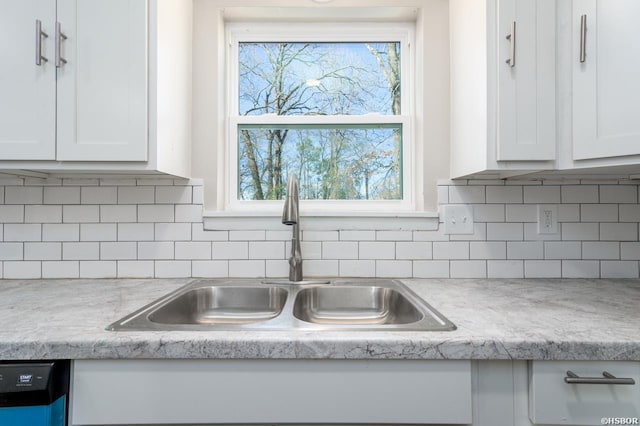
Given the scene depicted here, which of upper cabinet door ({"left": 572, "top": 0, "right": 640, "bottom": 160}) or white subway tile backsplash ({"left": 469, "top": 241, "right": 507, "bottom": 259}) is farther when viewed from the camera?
white subway tile backsplash ({"left": 469, "top": 241, "right": 507, "bottom": 259})

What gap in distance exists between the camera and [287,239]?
1.42 metres

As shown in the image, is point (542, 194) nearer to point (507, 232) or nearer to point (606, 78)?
point (507, 232)

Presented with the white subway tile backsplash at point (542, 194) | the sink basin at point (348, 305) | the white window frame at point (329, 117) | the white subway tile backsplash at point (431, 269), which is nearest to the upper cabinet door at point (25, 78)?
the white window frame at point (329, 117)

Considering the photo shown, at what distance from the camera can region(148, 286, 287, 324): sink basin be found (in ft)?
4.13

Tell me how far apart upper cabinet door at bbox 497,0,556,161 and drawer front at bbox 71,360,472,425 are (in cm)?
74

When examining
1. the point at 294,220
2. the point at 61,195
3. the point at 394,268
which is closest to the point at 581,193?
the point at 394,268

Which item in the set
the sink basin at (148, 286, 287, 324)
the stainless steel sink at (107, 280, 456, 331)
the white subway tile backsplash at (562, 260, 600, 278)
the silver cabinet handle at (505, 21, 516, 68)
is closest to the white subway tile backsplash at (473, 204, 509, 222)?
the white subway tile backsplash at (562, 260, 600, 278)

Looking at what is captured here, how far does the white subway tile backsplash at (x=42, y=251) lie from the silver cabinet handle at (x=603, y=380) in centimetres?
172

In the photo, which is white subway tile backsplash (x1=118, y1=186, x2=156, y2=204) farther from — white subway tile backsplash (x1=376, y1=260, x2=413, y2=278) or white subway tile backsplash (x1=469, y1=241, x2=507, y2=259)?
white subway tile backsplash (x1=469, y1=241, x2=507, y2=259)

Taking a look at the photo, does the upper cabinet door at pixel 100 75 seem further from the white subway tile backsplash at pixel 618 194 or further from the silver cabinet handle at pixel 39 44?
the white subway tile backsplash at pixel 618 194

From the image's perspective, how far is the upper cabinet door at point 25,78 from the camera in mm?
1082

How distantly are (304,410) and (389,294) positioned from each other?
0.60m

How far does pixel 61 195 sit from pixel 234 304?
0.84 meters

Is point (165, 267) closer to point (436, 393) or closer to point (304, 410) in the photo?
point (304, 410)
